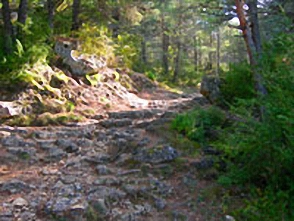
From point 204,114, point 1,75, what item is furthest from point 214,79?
point 1,75

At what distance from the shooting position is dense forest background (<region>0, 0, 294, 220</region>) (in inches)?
172

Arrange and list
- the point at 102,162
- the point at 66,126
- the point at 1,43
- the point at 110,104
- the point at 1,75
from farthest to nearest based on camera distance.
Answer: the point at 110,104 → the point at 1,43 → the point at 1,75 → the point at 66,126 → the point at 102,162

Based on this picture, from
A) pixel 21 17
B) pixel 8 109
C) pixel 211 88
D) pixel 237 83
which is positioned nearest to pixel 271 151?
pixel 237 83

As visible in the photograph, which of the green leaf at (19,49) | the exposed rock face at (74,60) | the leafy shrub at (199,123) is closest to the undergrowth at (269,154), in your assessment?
the leafy shrub at (199,123)

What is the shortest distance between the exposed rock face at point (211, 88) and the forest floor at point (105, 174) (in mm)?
1948

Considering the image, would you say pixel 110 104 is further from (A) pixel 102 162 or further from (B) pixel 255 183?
(B) pixel 255 183

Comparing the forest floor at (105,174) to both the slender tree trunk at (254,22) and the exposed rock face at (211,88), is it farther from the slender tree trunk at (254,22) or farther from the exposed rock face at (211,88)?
the slender tree trunk at (254,22)

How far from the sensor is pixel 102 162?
6137 millimetres

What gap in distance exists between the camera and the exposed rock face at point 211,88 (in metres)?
9.32

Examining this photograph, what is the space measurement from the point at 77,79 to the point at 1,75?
247 cm

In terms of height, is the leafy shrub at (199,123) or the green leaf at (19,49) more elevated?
the green leaf at (19,49)

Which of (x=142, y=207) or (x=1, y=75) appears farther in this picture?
(x=1, y=75)

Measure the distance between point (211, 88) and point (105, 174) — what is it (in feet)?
15.7

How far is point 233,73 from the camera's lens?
8.78m
